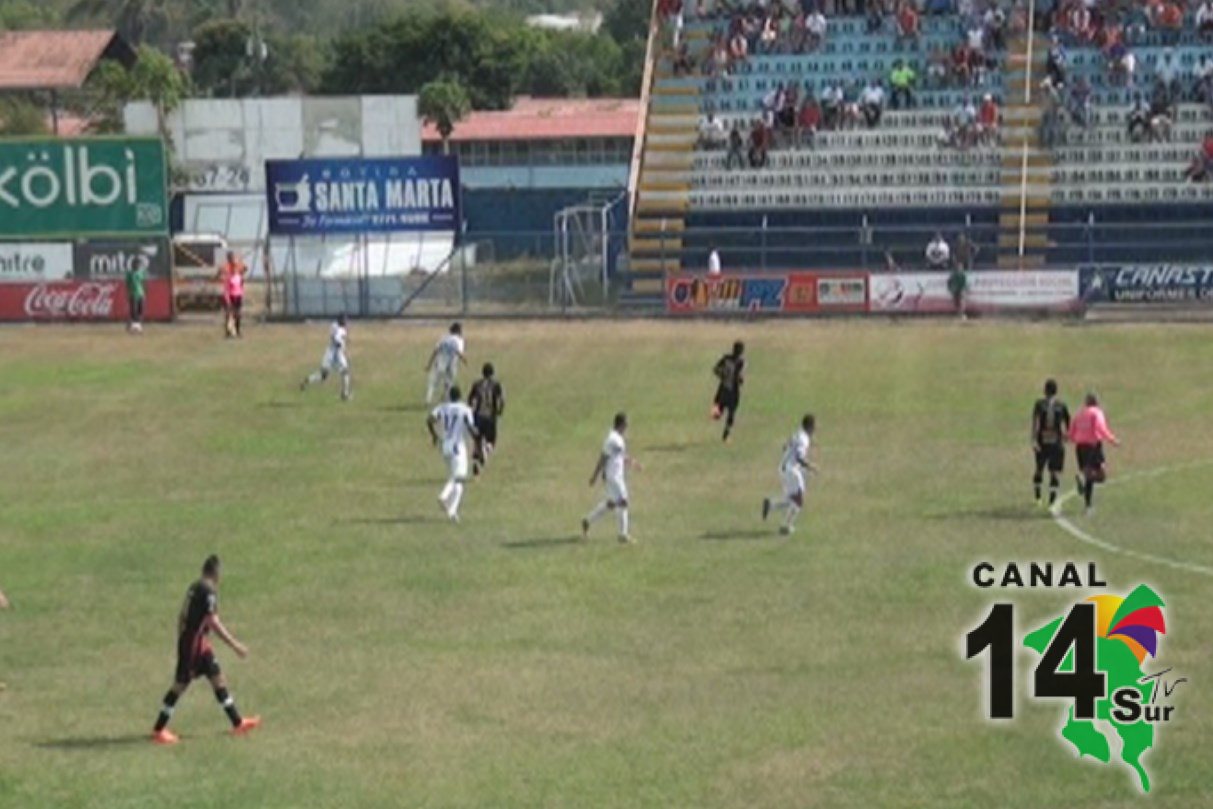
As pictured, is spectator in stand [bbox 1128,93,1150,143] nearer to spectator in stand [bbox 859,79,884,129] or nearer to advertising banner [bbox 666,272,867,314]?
spectator in stand [bbox 859,79,884,129]

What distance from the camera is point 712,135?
7338cm

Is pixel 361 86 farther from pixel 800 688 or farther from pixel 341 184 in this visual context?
pixel 800 688

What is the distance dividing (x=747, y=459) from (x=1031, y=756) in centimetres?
1905

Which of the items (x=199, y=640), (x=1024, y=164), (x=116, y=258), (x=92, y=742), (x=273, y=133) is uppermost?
(x=273, y=133)

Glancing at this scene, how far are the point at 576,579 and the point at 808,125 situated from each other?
40.9 meters

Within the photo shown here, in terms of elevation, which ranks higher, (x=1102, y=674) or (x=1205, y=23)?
(x=1205, y=23)

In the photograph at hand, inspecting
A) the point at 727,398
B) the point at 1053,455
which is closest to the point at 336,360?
the point at 727,398

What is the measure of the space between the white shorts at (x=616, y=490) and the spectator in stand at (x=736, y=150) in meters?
38.4

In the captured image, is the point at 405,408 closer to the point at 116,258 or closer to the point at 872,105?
the point at 116,258

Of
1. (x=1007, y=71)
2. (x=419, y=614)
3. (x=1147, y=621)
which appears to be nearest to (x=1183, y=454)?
(x=419, y=614)

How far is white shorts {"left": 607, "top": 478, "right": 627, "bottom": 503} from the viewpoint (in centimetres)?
3466

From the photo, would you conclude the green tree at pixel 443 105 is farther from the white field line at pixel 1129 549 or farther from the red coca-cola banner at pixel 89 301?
the white field line at pixel 1129 549

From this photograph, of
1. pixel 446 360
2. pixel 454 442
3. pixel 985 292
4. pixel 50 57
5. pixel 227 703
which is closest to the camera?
pixel 227 703

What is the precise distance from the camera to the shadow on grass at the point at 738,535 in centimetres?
3575
